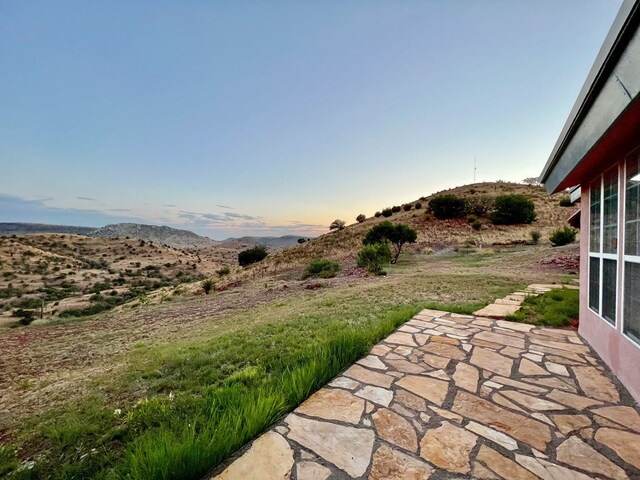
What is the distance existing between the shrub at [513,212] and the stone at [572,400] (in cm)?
2638

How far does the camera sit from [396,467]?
1.51 metres

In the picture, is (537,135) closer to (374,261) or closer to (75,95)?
(374,261)

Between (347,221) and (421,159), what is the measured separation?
2370 cm

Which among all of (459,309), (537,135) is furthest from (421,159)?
(459,309)

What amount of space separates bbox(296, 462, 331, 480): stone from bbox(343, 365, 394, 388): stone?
1.08 metres

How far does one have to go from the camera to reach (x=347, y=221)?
39.8 m

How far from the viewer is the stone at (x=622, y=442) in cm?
165

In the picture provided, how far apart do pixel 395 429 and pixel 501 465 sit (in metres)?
0.59

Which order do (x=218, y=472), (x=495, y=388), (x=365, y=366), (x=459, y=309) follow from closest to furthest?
(x=218, y=472) < (x=495, y=388) < (x=365, y=366) < (x=459, y=309)

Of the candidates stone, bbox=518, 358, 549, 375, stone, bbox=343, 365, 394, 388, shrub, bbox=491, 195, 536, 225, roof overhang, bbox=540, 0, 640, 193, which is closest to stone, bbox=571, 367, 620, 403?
stone, bbox=518, 358, 549, 375

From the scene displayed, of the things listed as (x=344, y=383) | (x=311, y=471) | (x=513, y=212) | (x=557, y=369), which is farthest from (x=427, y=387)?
(x=513, y=212)

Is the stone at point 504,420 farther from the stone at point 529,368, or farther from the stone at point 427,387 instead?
the stone at point 529,368

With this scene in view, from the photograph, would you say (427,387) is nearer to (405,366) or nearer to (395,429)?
(405,366)

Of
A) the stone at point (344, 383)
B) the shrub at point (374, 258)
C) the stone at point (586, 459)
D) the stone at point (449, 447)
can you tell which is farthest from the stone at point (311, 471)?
the shrub at point (374, 258)
